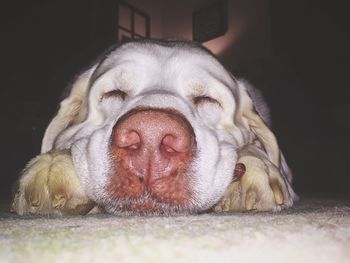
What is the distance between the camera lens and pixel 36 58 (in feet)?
23.5

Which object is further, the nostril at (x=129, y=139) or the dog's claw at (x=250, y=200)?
the dog's claw at (x=250, y=200)

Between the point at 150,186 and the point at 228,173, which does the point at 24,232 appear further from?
the point at 228,173

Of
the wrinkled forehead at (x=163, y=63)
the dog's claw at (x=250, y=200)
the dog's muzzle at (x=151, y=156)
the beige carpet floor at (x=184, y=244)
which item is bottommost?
the dog's claw at (x=250, y=200)

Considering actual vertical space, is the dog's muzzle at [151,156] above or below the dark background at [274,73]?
below

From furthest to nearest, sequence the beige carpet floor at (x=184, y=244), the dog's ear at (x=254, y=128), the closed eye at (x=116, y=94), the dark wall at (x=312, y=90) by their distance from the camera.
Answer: the dark wall at (x=312, y=90) < the dog's ear at (x=254, y=128) < the closed eye at (x=116, y=94) < the beige carpet floor at (x=184, y=244)

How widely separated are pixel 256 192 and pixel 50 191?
90cm

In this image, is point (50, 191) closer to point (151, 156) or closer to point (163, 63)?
point (151, 156)

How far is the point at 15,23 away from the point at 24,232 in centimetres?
652

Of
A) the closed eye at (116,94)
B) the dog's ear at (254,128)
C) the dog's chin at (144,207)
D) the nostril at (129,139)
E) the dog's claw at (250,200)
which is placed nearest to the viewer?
the nostril at (129,139)

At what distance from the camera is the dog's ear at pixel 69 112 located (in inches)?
109

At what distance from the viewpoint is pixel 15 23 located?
22.5 feet

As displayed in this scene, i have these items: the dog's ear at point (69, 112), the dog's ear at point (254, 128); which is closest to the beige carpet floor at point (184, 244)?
the dog's ear at point (254, 128)

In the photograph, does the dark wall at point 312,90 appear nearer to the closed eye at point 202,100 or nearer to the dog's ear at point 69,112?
the closed eye at point 202,100

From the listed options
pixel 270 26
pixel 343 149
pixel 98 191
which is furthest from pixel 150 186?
pixel 270 26
